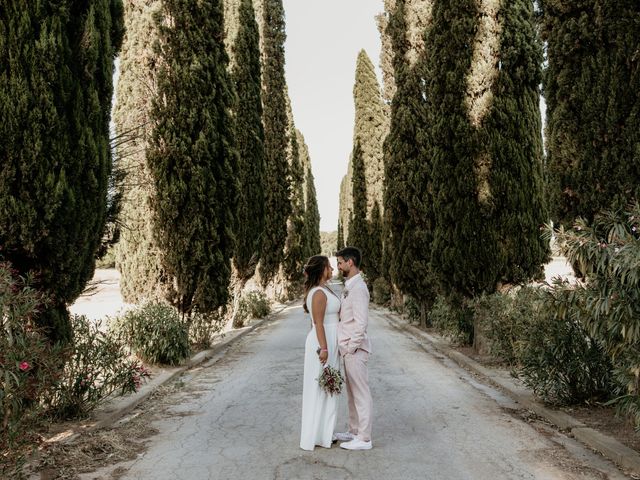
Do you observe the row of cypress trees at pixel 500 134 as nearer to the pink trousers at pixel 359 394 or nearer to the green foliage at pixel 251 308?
the pink trousers at pixel 359 394

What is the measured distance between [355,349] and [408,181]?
14326 mm

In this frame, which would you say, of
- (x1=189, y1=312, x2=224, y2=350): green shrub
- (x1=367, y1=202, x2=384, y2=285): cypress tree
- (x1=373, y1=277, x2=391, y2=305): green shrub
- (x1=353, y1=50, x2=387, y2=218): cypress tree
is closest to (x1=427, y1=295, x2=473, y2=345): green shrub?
(x1=189, y1=312, x2=224, y2=350): green shrub

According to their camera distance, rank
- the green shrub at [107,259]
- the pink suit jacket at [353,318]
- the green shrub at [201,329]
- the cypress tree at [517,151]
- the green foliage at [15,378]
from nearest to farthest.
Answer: the green foliage at [15,378], the pink suit jacket at [353,318], the green shrub at [107,259], the cypress tree at [517,151], the green shrub at [201,329]

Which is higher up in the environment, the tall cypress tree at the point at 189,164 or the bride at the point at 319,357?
the tall cypress tree at the point at 189,164

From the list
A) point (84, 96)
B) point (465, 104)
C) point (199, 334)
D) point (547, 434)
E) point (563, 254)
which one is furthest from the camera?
point (199, 334)

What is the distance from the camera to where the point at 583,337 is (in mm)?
6797

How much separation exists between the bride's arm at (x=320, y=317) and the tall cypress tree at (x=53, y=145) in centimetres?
257

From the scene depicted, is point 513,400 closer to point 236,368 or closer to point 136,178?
point 236,368

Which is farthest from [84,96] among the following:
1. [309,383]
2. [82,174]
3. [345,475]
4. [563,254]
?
[563,254]

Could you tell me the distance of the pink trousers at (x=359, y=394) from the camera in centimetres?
551

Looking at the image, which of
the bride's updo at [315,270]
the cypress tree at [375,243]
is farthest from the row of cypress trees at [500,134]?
the cypress tree at [375,243]

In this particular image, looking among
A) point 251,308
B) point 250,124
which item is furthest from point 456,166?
point 251,308

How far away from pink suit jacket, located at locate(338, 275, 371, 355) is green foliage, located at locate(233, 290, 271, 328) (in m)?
14.0

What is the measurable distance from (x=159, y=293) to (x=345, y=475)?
8.17 meters
